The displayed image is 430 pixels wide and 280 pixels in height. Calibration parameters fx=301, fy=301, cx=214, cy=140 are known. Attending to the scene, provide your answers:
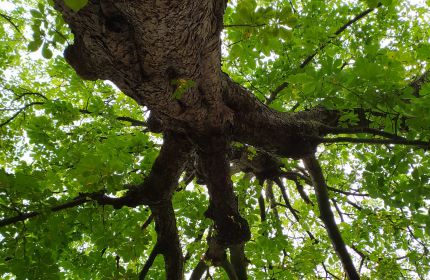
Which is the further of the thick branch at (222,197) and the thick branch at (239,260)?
the thick branch at (239,260)

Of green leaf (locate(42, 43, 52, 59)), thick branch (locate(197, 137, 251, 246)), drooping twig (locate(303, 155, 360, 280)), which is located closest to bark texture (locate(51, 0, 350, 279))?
thick branch (locate(197, 137, 251, 246))

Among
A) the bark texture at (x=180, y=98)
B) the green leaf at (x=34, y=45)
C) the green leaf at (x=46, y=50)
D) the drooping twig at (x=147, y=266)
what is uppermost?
the bark texture at (x=180, y=98)

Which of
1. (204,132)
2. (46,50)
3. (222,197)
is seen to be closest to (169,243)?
(222,197)

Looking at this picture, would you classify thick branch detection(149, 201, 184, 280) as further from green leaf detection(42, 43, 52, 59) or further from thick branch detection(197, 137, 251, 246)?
green leaf detection(42, 43, 52, 59)

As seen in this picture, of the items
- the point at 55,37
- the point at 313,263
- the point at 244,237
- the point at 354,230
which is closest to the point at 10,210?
the point at 55,37

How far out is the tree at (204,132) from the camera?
169 centimetres

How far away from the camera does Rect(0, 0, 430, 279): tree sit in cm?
169

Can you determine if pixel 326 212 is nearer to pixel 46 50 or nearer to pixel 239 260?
pixel 239 260

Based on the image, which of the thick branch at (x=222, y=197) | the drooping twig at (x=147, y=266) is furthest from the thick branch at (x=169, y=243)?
the thick branch at (x=222, y=197)

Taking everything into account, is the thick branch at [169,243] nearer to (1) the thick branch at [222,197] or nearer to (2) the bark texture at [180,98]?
(2) the bark texture at [180,98]

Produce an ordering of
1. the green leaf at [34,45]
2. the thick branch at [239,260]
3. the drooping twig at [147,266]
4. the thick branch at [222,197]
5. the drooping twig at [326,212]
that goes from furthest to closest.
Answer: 1. the thick branch at [239,260]
2. the drooping twig at [326,212]
3. the drooping twig at [147,266]
4. the thick branch at [222,197]
5. the green leaf at [34,45]

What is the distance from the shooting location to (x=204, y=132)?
2.66 meters

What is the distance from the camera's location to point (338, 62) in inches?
65.4

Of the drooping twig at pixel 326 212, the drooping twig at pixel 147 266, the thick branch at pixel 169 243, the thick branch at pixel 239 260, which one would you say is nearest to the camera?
the drooping twig at pixel 147 266
